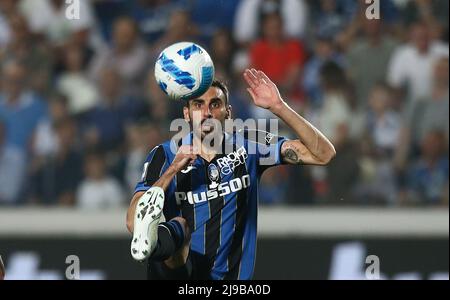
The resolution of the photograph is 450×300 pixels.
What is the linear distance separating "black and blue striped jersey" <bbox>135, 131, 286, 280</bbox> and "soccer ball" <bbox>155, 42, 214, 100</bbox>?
39 cm

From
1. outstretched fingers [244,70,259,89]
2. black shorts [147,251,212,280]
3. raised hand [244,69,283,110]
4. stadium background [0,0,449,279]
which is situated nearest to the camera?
raised hand [244,69,283,110]

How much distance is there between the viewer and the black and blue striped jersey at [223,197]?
26.5 ft

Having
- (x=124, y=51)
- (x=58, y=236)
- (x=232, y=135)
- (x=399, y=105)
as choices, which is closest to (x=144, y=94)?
(x=124, y=51)

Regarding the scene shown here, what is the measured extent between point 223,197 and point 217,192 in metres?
0.06

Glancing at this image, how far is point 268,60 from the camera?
1301cm

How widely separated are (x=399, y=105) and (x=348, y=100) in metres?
0.57

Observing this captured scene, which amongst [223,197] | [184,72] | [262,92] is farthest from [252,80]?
[223,197]

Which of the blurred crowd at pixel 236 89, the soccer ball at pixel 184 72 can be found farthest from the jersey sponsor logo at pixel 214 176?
the blurred crowd at pixel 236 89

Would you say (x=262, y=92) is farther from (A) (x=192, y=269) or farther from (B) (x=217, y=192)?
(A) (x=192, y=269)

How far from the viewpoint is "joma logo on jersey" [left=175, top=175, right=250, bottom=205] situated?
26.7 feet

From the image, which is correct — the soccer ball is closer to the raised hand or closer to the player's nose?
the player's nose

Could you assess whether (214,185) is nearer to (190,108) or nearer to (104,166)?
(190,108)

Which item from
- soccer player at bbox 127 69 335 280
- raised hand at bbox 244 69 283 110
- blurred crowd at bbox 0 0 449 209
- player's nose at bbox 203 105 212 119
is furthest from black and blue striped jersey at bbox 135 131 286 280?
blurred crowd at bbox 0 0 449 209

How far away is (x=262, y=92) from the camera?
7.81m
